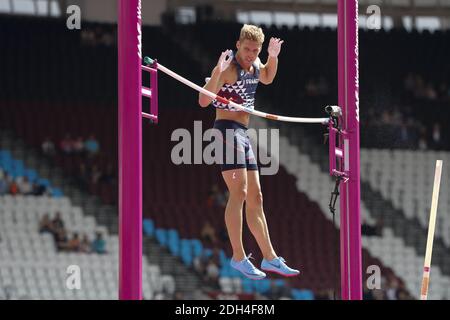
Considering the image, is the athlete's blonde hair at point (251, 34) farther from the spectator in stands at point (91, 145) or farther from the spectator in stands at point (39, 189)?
the spectator in stands at point (91, 145)

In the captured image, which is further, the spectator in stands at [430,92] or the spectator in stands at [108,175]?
the spectator in stands at [430,92]

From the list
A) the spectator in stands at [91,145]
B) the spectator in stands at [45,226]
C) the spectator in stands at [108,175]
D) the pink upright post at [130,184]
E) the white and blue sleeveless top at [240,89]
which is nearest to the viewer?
the pink upright post at [130,184]

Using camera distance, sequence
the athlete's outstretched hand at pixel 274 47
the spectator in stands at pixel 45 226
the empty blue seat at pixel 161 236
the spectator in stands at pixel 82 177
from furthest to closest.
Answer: the spectator in stands at pixel 82 177
the empty blue seat at pixel 161 236
the spectator in stands at pixel 45 226
the athlete's outstretched hand at pixel 274 47

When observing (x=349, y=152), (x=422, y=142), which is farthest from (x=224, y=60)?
(x=422, y=142)

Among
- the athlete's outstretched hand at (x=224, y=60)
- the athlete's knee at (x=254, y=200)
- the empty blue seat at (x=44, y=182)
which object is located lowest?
the empty blue seat at (x=44, y=182)

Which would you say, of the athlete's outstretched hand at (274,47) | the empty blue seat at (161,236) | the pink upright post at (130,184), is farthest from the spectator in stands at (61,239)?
the pink upright post at (130,184)

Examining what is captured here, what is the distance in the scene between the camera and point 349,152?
8.15 meters

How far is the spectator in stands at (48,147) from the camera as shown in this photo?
72.1 feet

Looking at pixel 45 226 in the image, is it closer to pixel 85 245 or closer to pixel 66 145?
pixel 85 245

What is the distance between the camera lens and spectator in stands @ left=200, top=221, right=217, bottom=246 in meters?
20.7

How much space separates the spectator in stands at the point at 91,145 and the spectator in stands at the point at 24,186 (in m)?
1.38

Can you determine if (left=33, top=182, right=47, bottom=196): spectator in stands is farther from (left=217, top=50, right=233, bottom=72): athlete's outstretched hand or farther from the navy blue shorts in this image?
(left=217, top=50, right=233, bottom=72): athlete's outstretched hand

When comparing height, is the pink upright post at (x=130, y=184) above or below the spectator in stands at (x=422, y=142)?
below
